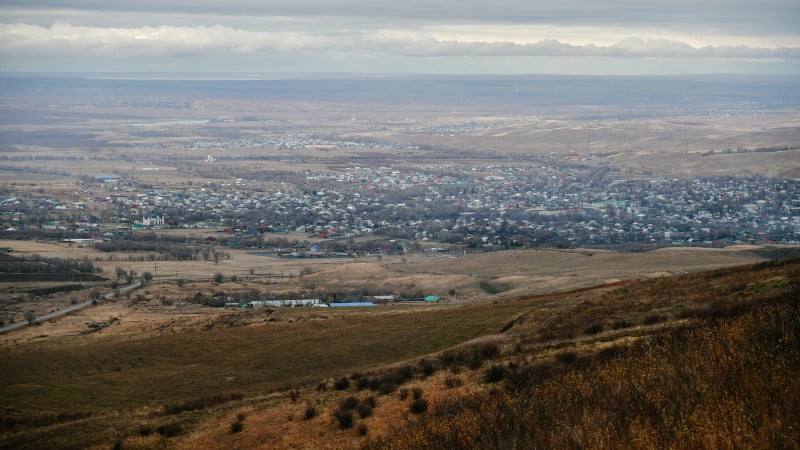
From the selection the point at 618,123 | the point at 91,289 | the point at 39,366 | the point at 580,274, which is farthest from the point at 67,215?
the point at 618,123

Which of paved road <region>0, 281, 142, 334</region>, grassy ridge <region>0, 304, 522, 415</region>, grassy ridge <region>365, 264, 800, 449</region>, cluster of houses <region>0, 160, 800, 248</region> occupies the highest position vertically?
grassy ridge <region>365, 264, 800, 449</region>

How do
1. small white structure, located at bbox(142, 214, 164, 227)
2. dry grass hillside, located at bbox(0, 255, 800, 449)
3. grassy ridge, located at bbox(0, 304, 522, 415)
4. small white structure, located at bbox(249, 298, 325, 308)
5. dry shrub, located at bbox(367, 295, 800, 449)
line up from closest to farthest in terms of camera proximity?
dry shrub, located at bbox(367, 295, 800, 449) < dry grass hillside, located at bbox(0, 255, 800, 449) < grassy ridge, located at bbox(0, 304, 522, 415) < small white structure, located at bbox(249, 298, 325, 308) < small white structure, located at bbox(142, 214, 164, 227)

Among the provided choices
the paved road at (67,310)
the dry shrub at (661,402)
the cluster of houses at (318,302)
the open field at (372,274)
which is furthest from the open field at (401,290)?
the cluster of houses at (318,302)

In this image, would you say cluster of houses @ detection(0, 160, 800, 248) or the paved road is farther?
cluster of houses @ detection(0, 160, 800, 248)

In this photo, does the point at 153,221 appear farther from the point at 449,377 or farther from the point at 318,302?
the point at 449,377

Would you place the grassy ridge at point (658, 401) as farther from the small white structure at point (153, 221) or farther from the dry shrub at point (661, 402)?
the small white structure at point (153, 221)

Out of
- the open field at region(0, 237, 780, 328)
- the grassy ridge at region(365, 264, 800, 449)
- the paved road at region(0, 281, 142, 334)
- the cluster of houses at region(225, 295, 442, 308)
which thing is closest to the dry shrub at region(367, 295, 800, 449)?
the grassy ridge at region(365, 264, 800, 449)

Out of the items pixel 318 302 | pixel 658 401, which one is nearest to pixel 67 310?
pixel 318 302

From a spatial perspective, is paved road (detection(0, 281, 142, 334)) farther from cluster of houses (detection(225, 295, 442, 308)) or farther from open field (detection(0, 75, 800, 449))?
cluster of houses (detection(225, 295, 442, 308))

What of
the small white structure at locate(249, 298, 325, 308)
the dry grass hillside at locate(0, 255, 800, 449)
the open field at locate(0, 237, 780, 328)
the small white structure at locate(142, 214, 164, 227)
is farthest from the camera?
the small white structure at locate(142, 214, 164, 227)
